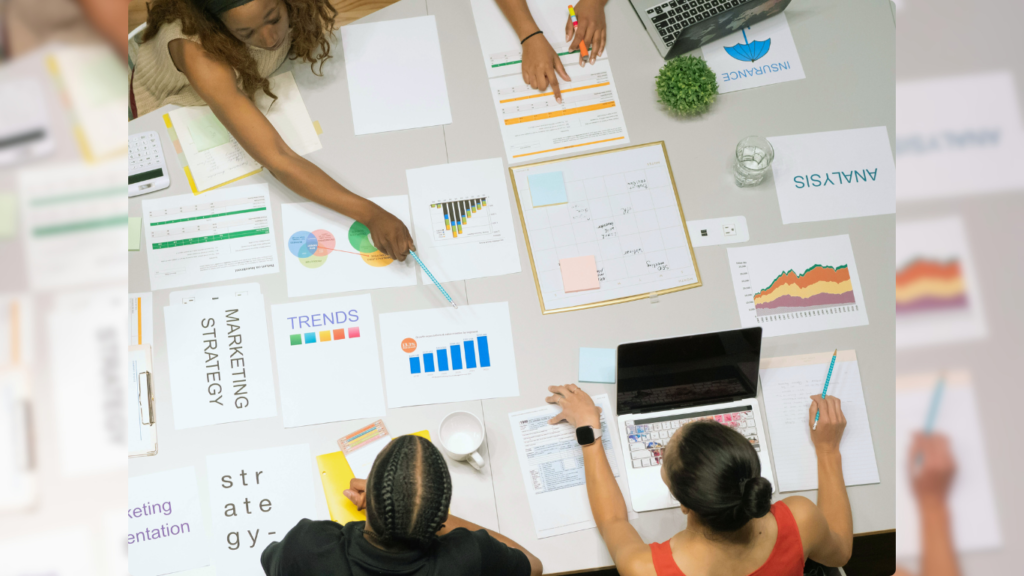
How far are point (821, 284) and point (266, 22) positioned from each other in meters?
1.48

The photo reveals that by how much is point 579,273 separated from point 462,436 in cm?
49

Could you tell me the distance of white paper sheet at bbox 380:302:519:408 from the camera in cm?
158

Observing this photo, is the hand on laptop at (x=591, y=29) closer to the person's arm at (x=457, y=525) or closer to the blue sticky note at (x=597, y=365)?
the blue sticky note at (x=597, y=365)

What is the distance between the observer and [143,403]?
155 centimetres

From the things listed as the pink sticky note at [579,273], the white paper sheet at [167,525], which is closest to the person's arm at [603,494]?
the pink sticky note at [579,273]

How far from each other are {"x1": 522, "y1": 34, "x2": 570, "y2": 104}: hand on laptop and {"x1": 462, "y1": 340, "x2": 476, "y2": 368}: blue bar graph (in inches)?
27.6

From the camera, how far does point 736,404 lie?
157 centimetres

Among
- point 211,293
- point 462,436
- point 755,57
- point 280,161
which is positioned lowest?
point 462,436

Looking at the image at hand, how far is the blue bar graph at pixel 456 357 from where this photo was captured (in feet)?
5.23

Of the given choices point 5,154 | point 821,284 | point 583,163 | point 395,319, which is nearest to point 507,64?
point 583,163

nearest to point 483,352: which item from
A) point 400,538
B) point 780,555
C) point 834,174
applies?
point 400,538

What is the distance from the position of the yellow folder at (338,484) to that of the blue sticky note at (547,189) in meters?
0.66

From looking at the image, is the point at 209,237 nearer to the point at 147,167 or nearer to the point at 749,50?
the point at 147,167

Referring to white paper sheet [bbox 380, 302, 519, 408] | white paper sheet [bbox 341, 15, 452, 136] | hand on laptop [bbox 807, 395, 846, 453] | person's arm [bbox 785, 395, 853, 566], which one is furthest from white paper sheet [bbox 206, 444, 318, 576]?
hand on laptop [bbox 807, 395, 846, 453]
